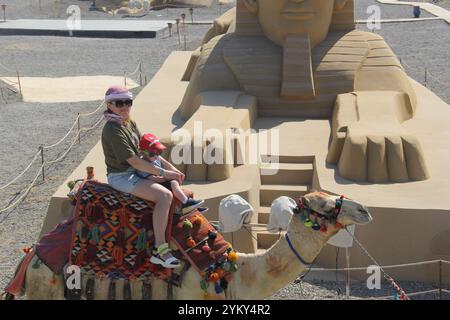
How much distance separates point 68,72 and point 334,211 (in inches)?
683

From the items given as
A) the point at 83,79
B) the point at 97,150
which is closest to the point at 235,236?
the point at 97,150

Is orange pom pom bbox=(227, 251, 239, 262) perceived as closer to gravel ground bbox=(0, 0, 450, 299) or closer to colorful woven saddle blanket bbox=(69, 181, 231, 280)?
colorful woven saddle blanket bbox=(69, 181, 231, 280)

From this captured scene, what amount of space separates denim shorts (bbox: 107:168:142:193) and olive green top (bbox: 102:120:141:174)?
0.11 feet

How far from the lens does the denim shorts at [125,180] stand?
6078 mm

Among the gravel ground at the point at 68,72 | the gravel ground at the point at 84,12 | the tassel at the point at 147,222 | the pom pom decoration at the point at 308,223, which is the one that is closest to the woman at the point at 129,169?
the tassel at the point at 147,222

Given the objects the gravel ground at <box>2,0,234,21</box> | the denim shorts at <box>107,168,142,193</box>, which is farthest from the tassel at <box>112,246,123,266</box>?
the gravel ground at <box>2,0,234,21</box>

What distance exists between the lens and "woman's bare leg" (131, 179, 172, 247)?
5.97 metres

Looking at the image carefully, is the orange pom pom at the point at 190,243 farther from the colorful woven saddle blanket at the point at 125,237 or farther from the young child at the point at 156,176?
the young child at the point at 156,176

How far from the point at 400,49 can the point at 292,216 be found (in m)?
19.7

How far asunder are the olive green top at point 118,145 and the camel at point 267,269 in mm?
921

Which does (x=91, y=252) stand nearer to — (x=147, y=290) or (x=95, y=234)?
(x=95, y=234)
